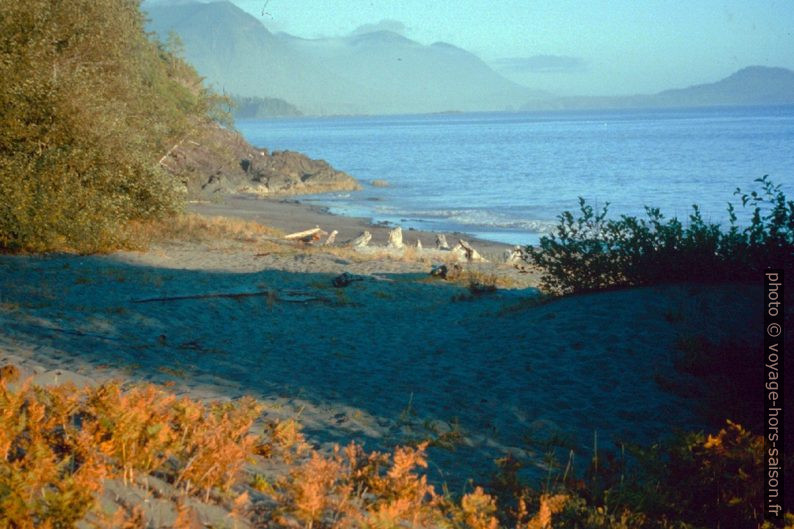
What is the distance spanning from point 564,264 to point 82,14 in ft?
44.9

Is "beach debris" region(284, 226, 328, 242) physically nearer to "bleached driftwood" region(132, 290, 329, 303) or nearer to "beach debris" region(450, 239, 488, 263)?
"beach debris" region(450, 239, 488, 263)

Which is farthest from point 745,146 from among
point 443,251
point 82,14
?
point 82,14

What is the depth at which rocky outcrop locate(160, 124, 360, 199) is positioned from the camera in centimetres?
4506

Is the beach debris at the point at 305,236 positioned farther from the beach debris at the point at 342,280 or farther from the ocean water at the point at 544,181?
the beach debris at the point at 342,280

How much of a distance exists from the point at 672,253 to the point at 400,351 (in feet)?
13.6

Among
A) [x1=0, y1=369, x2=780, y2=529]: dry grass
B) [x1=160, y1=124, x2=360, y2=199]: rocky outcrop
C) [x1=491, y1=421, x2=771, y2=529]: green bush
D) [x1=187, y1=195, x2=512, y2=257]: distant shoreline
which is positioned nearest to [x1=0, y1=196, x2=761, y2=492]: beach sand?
[x1=491, y1=421, x2=771, y2=529]: green bush

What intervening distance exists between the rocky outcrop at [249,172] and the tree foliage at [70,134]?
1862 cm

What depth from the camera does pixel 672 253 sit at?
1153cm

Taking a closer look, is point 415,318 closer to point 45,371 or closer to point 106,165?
point 45,371

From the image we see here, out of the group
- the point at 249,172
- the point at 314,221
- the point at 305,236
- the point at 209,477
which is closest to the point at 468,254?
the point at 305,236

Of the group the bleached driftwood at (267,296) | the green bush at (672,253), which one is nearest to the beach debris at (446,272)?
the bleached driftwood at (267,296)

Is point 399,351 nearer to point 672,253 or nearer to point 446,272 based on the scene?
point 672,253

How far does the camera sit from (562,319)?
1104 centimetres

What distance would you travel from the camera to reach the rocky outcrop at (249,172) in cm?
4506
